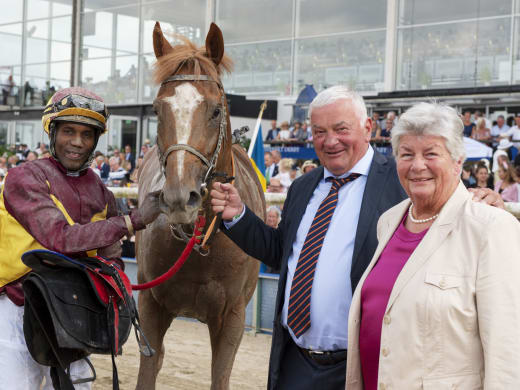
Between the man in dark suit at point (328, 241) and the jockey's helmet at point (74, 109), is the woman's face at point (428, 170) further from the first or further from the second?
the jockey's helmet at point (74, 109)

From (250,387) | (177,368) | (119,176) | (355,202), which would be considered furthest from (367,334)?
(119,176)

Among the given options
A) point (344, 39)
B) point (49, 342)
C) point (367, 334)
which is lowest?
A: point (49, 342)

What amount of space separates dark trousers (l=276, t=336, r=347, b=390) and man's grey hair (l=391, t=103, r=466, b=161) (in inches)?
36.6

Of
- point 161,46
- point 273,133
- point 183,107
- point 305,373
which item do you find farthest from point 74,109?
point 273,133

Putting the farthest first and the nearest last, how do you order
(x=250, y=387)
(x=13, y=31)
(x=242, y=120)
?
1. (x=13, y=31)
2. (x=242, y=120)
3. (x=250, y=387)

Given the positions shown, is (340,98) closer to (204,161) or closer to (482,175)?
(204,161)

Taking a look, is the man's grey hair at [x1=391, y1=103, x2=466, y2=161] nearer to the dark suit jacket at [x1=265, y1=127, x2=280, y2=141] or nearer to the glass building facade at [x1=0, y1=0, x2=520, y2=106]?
the dark suit jacket at [x1=265, y1=127, x2=280, y2=141]

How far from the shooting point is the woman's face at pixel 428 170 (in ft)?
6.61

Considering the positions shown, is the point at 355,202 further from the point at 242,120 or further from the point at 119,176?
the point at 242,120

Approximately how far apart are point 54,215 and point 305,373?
115cm

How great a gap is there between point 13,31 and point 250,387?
29.5 meters

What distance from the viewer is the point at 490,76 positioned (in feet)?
57.4

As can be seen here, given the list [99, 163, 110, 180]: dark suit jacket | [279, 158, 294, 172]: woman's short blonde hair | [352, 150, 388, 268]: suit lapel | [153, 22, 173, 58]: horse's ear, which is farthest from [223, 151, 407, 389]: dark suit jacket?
[99, 163, 110, 180]: dark suit jacket

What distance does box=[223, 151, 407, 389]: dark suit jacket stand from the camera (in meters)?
2.44
